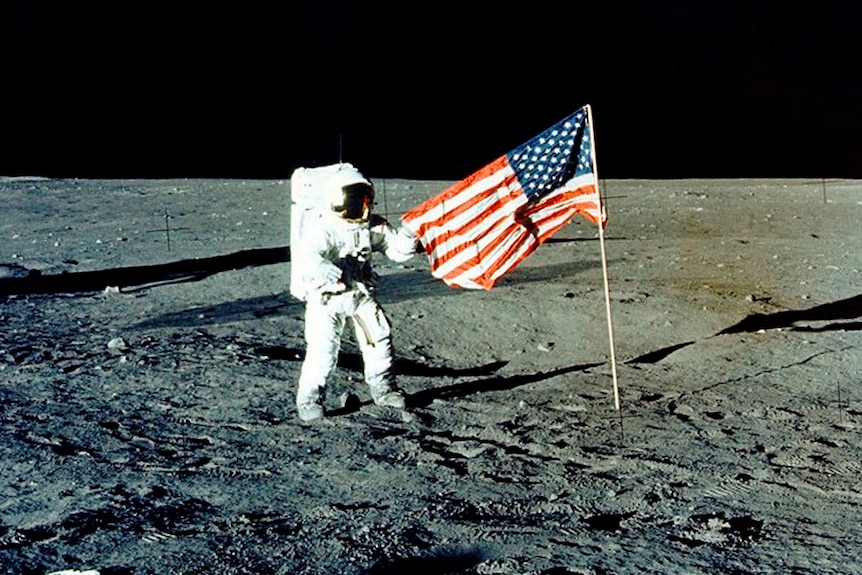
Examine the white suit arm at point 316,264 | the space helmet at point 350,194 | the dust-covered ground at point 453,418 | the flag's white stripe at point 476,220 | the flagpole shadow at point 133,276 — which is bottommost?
the dust-covered ground at point 453,418

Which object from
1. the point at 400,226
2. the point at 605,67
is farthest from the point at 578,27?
the point at 400,226

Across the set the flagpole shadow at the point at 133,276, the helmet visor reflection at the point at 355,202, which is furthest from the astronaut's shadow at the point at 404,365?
the flagpole shadow at the point at 133,276

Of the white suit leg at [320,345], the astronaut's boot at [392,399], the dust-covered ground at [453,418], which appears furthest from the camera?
the astronaut's boot at [392,399]

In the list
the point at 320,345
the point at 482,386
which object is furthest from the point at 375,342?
Result: the point at 482,386

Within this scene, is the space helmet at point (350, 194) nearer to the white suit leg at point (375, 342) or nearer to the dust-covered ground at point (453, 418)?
the white suit leg at point (375, 342)

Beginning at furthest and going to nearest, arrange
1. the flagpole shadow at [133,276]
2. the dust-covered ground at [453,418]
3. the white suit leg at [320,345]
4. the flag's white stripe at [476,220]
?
the flagpole shadow at [133,276] → the flag's white stripe at [476,220] → the white suit leg at [320,345] → the dust-covered ground at [453,418]

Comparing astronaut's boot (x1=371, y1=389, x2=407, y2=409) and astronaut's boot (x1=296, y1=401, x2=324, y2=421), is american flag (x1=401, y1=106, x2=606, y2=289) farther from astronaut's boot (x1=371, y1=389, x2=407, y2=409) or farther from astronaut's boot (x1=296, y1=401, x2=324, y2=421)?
astronaut's boot (x1=296, y1=401, x2=324, y2=421)

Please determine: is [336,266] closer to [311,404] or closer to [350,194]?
[350,194]
